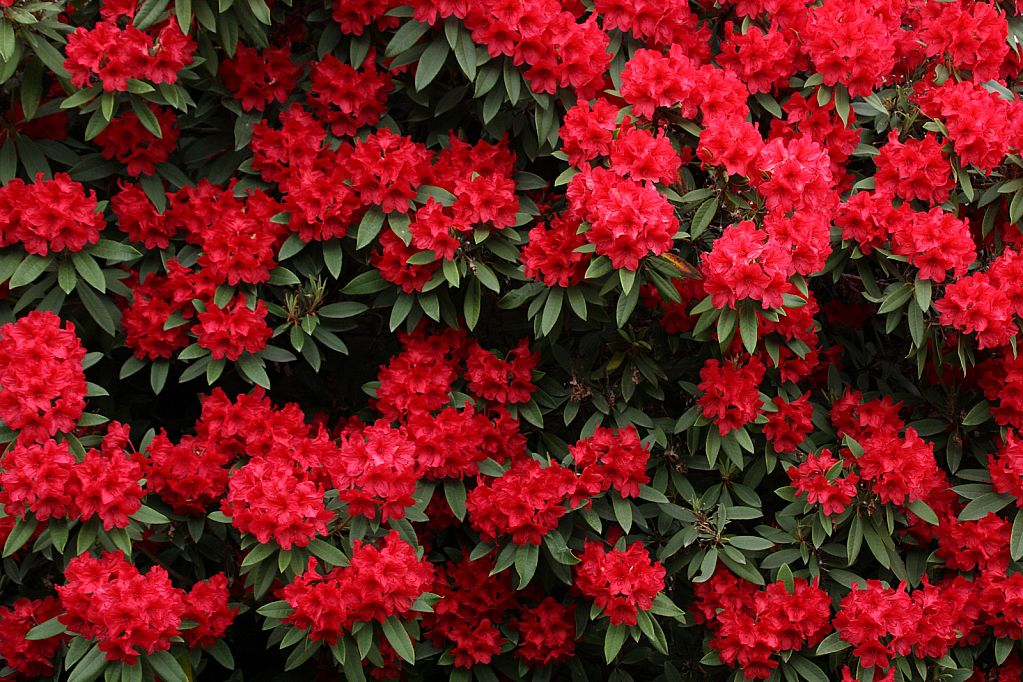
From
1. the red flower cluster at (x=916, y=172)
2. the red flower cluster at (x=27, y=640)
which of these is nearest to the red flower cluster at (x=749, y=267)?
the red flower cluster at (x=916, y=172)

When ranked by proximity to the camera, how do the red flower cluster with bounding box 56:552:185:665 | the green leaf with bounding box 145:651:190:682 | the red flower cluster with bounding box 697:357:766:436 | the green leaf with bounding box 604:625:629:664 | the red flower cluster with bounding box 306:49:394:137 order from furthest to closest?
the red flower cluster with bounding box 306:49:394:137, the red flower cluster with bounding box 697:357:766:436, the green leaf with bounding box 604:625:629:664, the green leaf with bounding box 145:651:190:682, the red flower cluster with bounding box 56:552:185:665

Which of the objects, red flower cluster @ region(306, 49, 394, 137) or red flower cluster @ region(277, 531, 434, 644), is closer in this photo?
red flower cluster @ region(277, 531, 434, 644)

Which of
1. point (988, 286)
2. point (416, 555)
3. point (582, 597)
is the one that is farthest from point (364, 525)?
point (988, 286)

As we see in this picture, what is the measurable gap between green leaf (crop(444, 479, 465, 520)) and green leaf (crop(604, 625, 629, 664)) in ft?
→ 1.57

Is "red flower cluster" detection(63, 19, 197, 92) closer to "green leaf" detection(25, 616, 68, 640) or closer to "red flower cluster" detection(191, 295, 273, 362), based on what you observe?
"red flower cluster" detection(191, 295, 273, 362)

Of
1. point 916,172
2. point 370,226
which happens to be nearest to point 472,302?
point 370,226

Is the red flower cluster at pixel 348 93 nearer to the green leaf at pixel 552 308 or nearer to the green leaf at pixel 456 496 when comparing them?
the green leaf at pixel 552 308

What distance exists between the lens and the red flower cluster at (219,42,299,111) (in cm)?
253

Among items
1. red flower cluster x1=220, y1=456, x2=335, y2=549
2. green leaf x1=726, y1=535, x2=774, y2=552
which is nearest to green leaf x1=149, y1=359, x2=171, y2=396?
red flower cluster x1=220, y1=456, x2=335, y2=549

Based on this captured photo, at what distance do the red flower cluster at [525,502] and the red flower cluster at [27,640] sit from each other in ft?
3.74

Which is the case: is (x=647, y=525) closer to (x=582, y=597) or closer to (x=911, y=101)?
(x=582, y=597)

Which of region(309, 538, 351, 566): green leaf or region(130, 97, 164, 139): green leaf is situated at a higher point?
region(130, 97, 164, 139): green leaf

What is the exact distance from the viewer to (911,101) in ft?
8.29

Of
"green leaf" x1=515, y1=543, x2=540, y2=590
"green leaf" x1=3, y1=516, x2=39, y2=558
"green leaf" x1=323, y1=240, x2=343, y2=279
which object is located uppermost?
"green leaf" x1=323, y1=240, x2=343, y2=279
